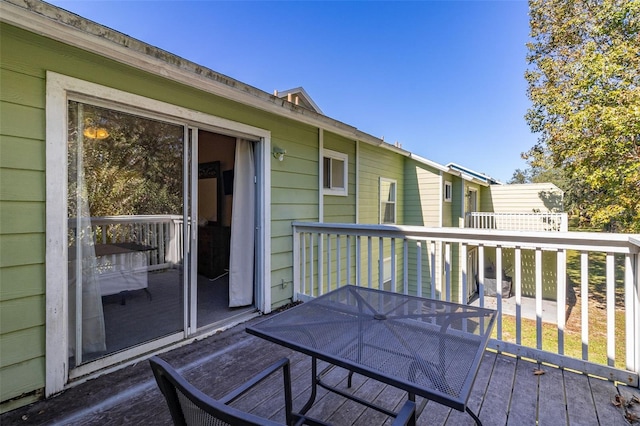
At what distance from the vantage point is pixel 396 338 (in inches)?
57.7

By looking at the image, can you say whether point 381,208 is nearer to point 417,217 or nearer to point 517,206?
point 417,217

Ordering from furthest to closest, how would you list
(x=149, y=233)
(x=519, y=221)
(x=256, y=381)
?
(x=519, y=221)
(x=149, y=233)
(x=256, y=381)

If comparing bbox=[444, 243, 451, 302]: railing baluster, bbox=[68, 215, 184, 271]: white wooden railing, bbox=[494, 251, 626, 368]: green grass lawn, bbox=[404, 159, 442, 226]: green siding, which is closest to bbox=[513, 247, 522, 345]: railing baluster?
bbox=[444, 243, 451, 302]: railing baluster

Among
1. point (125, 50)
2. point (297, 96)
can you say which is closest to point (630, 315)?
point (125, 50)

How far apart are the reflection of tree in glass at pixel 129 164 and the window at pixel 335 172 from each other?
2589mm

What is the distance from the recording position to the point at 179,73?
2.43 metres

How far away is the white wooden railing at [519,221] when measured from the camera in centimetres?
1014

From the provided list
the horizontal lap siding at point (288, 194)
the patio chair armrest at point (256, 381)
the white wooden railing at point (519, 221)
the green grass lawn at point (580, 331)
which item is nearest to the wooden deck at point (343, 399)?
the patio chair armrest at point (256, 381)

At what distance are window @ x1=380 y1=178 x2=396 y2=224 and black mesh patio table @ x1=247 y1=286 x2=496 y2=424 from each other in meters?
5.32

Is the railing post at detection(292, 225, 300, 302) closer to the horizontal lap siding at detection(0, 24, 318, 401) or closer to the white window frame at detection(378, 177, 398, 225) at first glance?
the horizontal lap siding at detection(0, 24, 318, 401)

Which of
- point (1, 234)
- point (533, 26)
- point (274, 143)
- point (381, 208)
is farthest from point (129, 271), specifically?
point (533, 26)

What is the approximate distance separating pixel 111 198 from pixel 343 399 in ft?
7.53

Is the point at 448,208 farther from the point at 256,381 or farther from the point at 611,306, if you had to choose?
the point at 256,381

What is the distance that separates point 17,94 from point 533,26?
41.8ft
